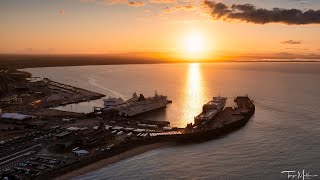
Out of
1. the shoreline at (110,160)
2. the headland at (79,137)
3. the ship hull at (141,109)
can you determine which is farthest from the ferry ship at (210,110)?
the shoreline at (110,160)

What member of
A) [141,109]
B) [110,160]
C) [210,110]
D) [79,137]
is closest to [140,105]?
[141,109]

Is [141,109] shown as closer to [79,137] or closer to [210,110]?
[210,110]

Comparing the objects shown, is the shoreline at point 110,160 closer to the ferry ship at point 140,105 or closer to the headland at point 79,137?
the headland at point 79,137

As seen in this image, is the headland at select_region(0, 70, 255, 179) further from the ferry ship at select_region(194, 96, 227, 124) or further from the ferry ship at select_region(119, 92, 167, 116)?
the ferry ship at select_region(119, 92, 167, 116)

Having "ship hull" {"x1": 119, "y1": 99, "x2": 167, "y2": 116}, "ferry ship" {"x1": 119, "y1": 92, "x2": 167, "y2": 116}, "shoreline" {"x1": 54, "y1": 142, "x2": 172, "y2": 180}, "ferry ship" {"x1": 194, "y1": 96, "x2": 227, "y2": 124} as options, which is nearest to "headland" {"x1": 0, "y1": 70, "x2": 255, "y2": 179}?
"shoreline" {"x1": 54, "y1": 142, "x2": 172, "y2": 180}

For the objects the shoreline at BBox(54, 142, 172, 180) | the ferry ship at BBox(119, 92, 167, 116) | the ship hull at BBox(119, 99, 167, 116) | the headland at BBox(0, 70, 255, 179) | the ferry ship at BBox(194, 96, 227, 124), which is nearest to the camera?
the shoreline at BBox(54, 142, 172, 180)

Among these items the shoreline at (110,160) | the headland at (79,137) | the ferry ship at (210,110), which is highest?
the ferry ship at (210,110)
